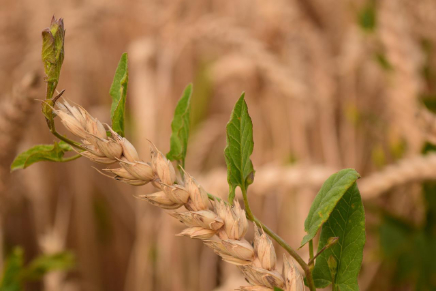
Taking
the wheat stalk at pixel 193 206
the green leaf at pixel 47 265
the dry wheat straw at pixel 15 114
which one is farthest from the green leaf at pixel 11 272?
the wheat stalk at pixel 193 206

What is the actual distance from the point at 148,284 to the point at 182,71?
0.70 metres

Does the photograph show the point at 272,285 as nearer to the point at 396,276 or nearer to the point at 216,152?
the point at 396,276

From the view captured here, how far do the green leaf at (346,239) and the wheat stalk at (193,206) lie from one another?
40mm

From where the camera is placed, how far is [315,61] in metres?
1.04

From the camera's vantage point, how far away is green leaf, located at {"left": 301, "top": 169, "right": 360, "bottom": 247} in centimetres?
22

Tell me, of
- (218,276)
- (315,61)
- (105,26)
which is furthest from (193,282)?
(105,26)

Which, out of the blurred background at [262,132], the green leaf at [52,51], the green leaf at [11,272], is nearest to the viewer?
the green leaf at [52,51]

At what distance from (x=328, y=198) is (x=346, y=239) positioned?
0.11 feet

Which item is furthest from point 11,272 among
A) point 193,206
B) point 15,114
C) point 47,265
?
point 193,206

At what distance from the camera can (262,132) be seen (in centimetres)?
118

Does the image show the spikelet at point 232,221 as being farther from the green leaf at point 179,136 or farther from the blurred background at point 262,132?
the blurred background at point 262,132

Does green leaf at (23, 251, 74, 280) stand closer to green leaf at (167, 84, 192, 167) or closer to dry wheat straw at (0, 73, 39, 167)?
dry wheat straw at (0, 73, 39, 167)

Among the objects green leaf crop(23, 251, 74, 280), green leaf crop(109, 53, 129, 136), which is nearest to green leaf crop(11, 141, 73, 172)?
green leaf crop(109, 53, 129, 136)

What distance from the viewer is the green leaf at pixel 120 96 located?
250mm
